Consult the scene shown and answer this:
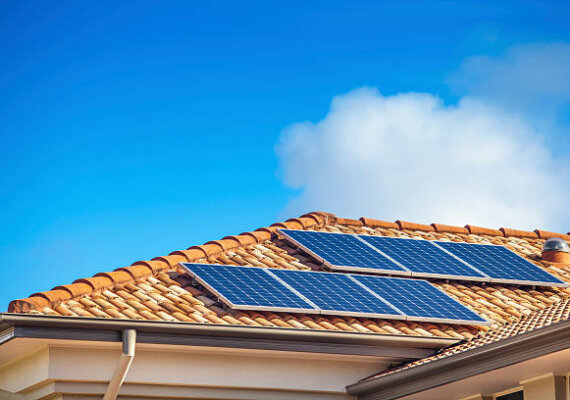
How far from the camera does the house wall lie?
13078mm

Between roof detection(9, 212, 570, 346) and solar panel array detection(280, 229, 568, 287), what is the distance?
0.62 ft

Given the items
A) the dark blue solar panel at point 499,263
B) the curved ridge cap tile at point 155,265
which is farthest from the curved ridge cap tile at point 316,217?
the curved ridge cap tile at point 155,265

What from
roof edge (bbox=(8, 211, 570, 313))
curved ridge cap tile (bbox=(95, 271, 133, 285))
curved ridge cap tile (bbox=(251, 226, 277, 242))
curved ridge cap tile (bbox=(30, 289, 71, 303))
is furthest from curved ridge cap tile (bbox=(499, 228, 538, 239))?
curved ridge cap tile (bbox=(30, 289, 71, 303))

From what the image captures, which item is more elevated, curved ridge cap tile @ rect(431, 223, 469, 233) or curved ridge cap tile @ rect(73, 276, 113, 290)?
curved ridge cap tile @ rect(431, 223, 469, 233)

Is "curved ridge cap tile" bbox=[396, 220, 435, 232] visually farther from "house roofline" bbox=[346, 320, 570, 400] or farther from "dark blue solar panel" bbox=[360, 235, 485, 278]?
"house roofline" bbox=[346, 320, 570, 400]

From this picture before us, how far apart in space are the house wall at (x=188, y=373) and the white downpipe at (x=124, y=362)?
0.27m

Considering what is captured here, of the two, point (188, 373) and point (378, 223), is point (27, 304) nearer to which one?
point (188, 373)

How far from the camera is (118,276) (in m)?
15.1

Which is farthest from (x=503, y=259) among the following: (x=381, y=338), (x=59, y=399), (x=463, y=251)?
(x=59, y=399)

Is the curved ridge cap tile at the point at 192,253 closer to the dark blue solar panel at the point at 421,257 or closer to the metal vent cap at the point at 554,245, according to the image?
the dark blue solar panel at the point at 421,257

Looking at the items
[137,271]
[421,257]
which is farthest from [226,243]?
[421,257]

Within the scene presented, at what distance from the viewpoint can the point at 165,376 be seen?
13531 millimetres

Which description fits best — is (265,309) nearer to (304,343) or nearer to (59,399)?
(304,343)

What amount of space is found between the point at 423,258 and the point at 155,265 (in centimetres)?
484
